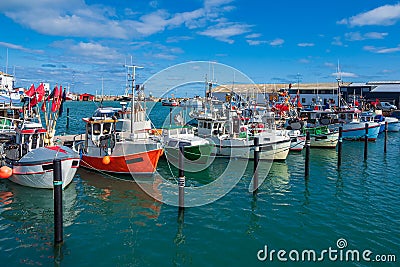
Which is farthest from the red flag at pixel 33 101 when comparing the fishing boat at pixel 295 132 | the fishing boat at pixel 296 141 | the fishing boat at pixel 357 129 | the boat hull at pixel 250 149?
the fishing boat at pixel 357 129

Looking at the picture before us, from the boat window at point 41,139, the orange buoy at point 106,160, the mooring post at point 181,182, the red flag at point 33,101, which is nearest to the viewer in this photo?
the mooring post at point 181,182

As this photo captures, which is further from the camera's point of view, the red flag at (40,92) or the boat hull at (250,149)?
the boat hull at (250,149)

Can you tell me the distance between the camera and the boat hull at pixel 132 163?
2094cm

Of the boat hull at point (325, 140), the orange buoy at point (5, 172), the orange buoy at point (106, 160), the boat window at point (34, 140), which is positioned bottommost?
the orange buoy at point (5, 172)

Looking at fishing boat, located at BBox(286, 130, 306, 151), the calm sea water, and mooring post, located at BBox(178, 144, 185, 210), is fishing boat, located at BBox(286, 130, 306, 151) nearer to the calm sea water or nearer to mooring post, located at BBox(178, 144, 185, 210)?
the calm sea water

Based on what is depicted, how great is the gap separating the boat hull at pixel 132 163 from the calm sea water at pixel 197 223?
735mm

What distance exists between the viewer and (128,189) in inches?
764

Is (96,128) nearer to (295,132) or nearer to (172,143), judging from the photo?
(172,143)

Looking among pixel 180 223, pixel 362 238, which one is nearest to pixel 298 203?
pixel 362 238

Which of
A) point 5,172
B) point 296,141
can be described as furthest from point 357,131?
point 5,172

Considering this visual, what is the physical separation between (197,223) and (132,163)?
8.05m

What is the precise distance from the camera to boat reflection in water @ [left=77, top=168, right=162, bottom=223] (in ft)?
54.2

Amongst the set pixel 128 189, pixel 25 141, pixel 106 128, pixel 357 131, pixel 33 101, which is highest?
pixel 33 101

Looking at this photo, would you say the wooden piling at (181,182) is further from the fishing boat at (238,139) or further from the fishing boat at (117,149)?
the fishing boat at (238,139)
